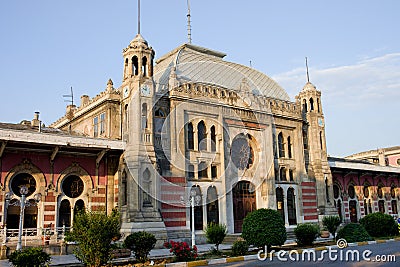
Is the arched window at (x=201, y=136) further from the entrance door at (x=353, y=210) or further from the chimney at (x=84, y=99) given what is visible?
the entrance door at (x=353, y=210)

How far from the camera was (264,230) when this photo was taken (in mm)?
18531

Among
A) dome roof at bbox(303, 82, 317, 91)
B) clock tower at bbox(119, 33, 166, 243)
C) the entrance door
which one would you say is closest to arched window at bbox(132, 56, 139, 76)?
clock tower at bbox(119, 33, 166, 243)

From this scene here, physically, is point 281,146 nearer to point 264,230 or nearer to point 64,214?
point 264,230

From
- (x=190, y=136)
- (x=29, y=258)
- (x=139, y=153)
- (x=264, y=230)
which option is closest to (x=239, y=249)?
(x=264, y=230)

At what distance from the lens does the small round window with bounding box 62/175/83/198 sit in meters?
24.1

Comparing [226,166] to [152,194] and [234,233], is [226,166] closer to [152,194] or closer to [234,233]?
[234,233]

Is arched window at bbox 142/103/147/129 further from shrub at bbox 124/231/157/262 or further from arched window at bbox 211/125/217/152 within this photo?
shrub at bbox 124/231/157/262

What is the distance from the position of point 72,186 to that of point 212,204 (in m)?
9.21

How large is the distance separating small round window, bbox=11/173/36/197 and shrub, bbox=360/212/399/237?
2002 cm

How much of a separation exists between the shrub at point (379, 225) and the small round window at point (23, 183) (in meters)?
20.0

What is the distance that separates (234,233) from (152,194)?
7366 mm

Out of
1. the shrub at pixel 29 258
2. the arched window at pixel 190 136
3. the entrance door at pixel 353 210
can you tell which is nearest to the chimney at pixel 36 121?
the arched window at pixel 190 136

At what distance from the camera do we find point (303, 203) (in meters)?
32.6

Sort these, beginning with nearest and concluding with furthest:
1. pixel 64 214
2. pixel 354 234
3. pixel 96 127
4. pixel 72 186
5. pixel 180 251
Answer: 1. pixel 180 251
2. pixel 354 234
3. pixel 64 214
4. pixel 72 186
5. pixel 96 127
